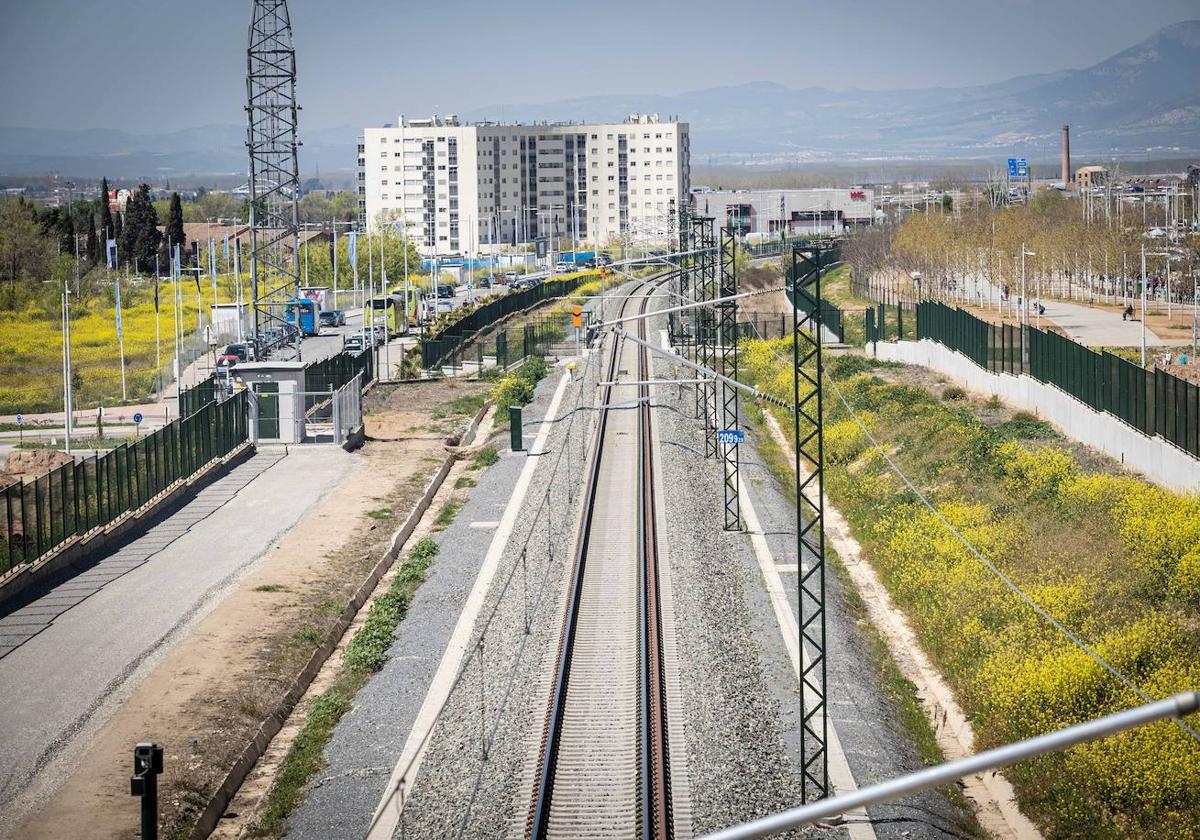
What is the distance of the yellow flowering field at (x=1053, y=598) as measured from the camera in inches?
683

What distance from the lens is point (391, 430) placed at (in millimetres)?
50562

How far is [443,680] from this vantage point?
23219 mm

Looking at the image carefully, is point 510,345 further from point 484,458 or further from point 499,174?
point 499,174

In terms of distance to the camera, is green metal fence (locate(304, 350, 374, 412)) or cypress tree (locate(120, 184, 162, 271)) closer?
green metal fence (locate(304, 350, 374, 412))

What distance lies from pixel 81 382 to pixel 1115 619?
51.5 m

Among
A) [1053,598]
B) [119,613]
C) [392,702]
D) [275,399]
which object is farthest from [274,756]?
[275,399]

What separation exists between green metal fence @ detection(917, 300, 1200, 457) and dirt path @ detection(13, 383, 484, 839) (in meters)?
18.4

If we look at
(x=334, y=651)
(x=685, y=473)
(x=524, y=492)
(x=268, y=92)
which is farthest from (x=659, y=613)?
(x=268, y=92)

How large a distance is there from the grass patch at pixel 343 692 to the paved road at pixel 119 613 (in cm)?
318

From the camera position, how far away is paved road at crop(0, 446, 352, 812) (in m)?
20.9

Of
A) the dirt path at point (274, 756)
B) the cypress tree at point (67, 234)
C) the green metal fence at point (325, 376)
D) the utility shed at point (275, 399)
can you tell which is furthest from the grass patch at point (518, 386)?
the cypress tree at point (67, 234)

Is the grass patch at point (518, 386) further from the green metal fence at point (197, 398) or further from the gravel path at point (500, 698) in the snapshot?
the gravel path at point (500, 698)

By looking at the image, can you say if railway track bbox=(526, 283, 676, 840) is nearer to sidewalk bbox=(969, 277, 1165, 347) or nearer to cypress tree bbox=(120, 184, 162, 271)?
sidewalk bbox=(969, 277, 1165, 347)

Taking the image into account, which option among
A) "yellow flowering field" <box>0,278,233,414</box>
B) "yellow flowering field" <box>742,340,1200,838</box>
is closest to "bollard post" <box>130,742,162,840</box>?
"yellow flowering field" <box>742,340,1200,838</box>
